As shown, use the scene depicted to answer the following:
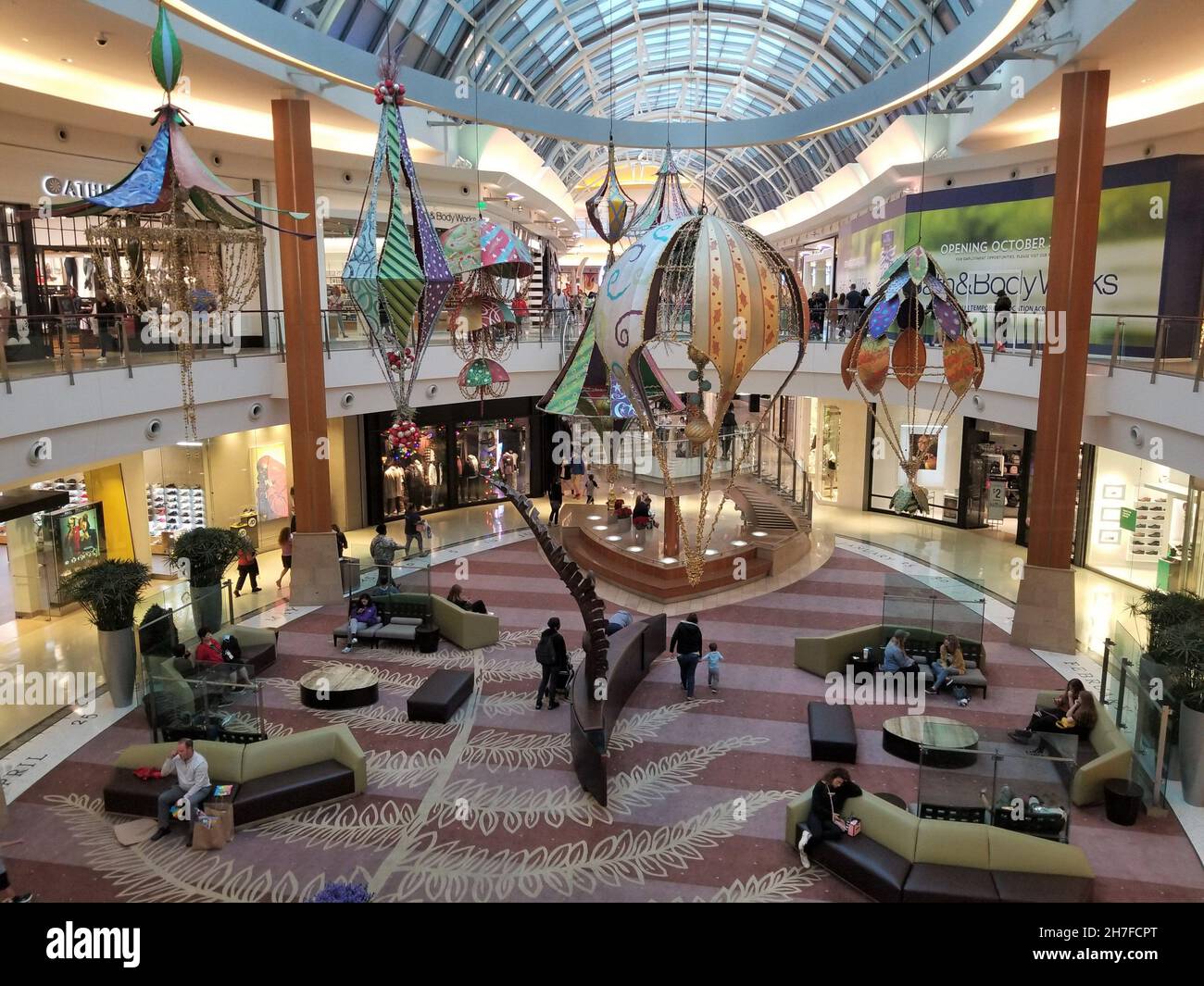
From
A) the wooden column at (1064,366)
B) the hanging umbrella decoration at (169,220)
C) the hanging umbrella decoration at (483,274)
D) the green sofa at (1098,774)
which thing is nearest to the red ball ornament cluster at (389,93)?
the hanging umbrella decoration at (169,220)

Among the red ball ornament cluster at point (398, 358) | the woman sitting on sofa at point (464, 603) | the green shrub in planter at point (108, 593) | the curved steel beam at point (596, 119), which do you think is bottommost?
the woman sitting on sofa at point (464, 603)

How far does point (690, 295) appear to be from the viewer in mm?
8398

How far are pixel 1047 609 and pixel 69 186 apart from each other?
17.7 m

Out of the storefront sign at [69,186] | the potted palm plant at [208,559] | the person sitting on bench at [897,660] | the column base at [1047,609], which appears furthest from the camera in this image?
the storefront sign at [69,186]

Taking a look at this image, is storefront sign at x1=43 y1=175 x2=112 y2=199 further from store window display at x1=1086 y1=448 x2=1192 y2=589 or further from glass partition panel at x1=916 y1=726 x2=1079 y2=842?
store window display at x1=1086 y1=448 x2=1192 y2=589

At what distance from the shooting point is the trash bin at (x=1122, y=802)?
8844 millimetres

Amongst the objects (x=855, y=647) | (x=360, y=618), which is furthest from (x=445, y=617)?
(x=855, y=647)

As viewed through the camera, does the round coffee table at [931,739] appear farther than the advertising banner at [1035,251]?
No

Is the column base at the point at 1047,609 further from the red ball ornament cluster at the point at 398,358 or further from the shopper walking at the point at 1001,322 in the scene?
the red ball ornament cluster at the point at 398,358

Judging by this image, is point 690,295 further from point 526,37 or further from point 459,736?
point 526,37

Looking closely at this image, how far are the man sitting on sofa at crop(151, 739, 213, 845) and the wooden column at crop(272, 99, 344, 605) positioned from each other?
292 inches

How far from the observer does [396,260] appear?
9305 millimetres

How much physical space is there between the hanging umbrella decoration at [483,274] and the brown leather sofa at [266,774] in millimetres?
5720
